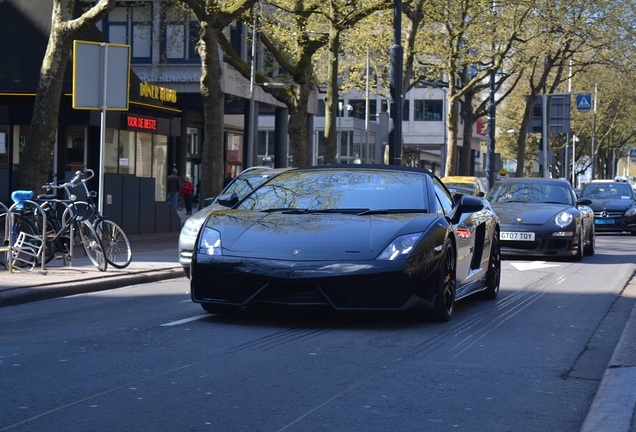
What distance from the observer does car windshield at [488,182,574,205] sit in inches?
829

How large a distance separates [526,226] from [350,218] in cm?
1043

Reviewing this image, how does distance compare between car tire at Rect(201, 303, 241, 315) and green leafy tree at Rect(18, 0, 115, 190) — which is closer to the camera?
car tire at Rect(201, 303, 241, 315)

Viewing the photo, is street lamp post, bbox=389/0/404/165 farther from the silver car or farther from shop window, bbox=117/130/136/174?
the silver car

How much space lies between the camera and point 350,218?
9.51 metres

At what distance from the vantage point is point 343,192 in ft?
33.3

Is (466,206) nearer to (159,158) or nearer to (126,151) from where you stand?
(126,151)

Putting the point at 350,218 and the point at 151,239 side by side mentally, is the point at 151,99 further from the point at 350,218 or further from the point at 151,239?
the point at 350,218

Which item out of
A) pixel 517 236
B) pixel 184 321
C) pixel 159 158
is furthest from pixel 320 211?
pixel 159 158

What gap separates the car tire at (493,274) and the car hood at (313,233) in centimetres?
261

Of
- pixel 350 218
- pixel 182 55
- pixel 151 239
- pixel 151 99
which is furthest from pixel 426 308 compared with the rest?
pixel 182 55

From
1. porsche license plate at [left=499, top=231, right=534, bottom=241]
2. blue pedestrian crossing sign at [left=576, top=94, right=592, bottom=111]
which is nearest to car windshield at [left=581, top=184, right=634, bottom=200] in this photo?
porsche license plate at [left=499, top=231, right=534, bottom=241]

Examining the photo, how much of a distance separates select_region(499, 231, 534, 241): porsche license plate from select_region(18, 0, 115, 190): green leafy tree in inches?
299

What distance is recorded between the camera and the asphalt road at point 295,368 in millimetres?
5770

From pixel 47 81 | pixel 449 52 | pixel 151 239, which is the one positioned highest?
pixel 449 52
